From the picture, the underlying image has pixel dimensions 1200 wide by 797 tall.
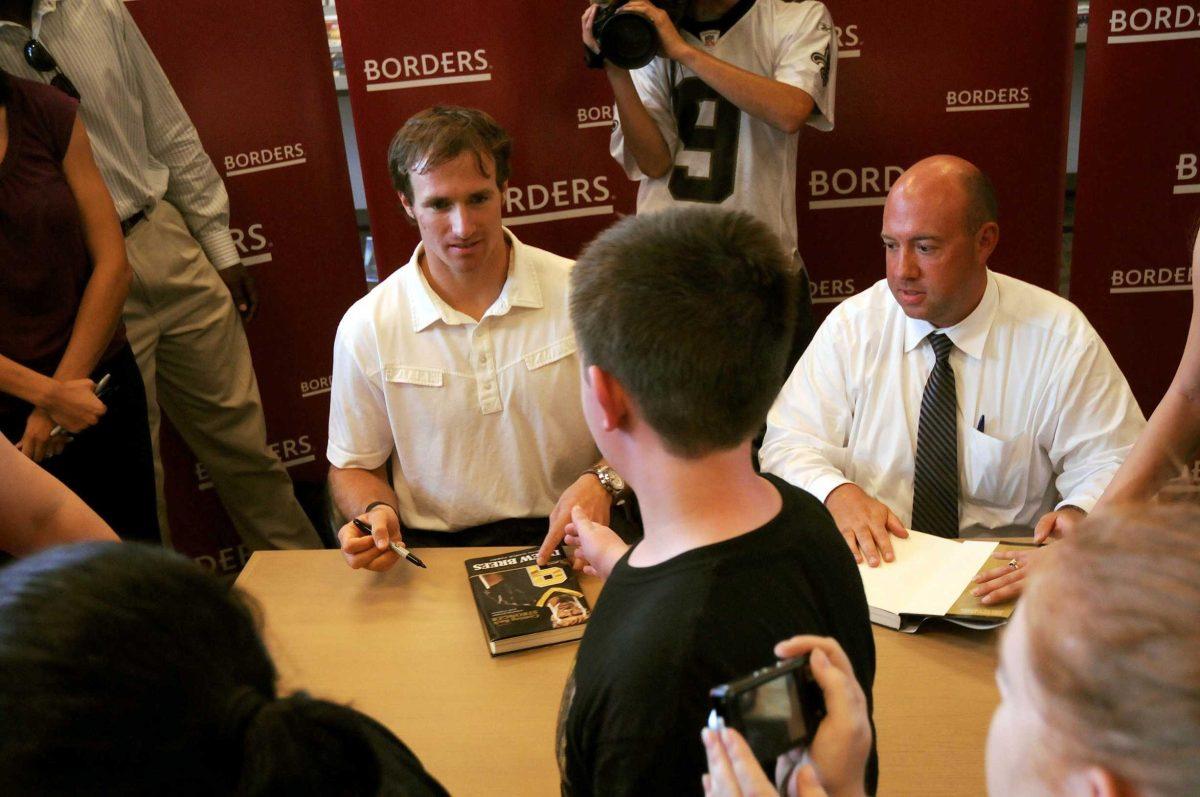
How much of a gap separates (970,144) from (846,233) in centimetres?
Result: 44

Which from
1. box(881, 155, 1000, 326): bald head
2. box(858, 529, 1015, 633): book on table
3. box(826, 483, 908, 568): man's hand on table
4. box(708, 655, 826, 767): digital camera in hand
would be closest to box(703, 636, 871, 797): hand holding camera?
box(708, 655, 826, 767): digital camera in hand

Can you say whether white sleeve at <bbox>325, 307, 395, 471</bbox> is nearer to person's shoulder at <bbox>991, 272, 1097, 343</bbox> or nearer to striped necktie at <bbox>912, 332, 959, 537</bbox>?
striped necktie at <bbox>912, 332, 959, 537</bbox>

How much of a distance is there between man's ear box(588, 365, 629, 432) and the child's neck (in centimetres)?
5

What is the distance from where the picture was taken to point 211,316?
3.00 m

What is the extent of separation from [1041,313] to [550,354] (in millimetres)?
992

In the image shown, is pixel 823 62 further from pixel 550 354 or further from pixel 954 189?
pixel 550 354

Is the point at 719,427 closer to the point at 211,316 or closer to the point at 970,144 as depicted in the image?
the point at 211,316

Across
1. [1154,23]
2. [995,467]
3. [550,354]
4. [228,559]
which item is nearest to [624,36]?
[550,354]

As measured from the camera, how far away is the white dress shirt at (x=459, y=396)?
2.24 m

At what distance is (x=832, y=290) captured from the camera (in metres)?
3.48

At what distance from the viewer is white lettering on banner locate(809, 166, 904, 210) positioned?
3332mm

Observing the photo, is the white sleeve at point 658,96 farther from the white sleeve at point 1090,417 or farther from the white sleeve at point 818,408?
the white sleeve at point 1090,417

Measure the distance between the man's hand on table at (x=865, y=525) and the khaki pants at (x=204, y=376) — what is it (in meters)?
1.74

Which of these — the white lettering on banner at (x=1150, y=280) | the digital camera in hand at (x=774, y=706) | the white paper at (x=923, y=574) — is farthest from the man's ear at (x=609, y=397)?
the white lettering on banner at (x=1150, y=280)
